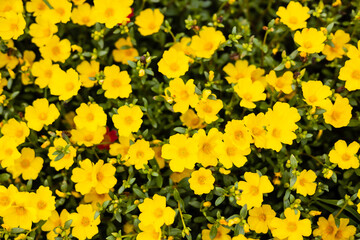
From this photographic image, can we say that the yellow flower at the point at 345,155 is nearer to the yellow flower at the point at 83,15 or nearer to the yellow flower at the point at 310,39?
the yellow flower at the point at 310,39

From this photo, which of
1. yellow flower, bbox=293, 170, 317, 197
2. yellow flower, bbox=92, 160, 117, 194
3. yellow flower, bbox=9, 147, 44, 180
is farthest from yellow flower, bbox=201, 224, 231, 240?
yellow flower, bbox=9, 147, 44, 180

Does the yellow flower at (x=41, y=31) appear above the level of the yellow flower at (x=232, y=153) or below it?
above

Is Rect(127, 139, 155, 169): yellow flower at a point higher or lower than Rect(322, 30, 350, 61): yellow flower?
lower

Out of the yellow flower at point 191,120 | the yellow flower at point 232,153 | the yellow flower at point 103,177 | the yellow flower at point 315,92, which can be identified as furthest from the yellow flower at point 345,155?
the yellow flower at point 103,177

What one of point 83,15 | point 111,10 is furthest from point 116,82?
point 83,15

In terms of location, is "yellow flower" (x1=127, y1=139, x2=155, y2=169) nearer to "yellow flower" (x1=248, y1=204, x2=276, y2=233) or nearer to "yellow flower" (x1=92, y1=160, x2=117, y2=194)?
"yellow flower" (x1=92, y1=160, x2=117, y2=194)

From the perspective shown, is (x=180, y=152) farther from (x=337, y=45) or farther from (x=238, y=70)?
(x=337, y=45)
